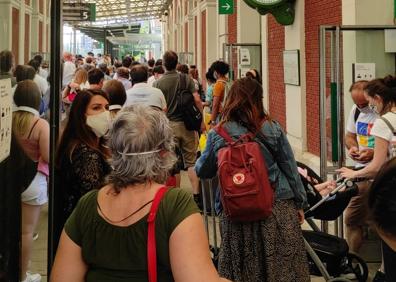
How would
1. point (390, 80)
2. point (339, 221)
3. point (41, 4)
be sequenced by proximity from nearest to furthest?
point (41, 4) → point (390, 80) → point (339, 221)

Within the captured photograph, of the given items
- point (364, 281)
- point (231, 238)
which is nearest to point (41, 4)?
point (231, 238)

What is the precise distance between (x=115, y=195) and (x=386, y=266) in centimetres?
101

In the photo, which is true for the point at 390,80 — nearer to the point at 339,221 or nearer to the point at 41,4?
the point at 339,221

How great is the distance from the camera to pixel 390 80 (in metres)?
4.54

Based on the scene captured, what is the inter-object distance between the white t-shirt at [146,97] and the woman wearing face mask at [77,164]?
2.88 m

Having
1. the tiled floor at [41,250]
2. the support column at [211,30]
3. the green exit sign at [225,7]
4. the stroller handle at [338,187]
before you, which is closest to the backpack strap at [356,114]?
the stroller handle at [338,187]

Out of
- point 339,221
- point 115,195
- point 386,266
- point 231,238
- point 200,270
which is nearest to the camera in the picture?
point 386,266

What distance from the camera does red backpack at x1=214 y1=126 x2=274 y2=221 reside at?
3.35 m

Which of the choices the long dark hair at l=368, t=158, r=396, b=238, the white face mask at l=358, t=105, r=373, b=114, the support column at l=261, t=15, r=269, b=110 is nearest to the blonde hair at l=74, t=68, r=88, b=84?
the support column at l=261, t=15, r=269, b=110

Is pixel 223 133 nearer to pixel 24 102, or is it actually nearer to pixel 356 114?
pixel 24 102

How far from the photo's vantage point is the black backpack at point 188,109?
701 centimetres

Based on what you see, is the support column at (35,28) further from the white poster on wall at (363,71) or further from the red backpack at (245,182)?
the white poster on wall at (363,71)

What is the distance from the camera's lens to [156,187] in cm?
213

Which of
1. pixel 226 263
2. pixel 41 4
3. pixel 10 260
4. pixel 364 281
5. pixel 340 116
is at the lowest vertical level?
pixel 364 281
